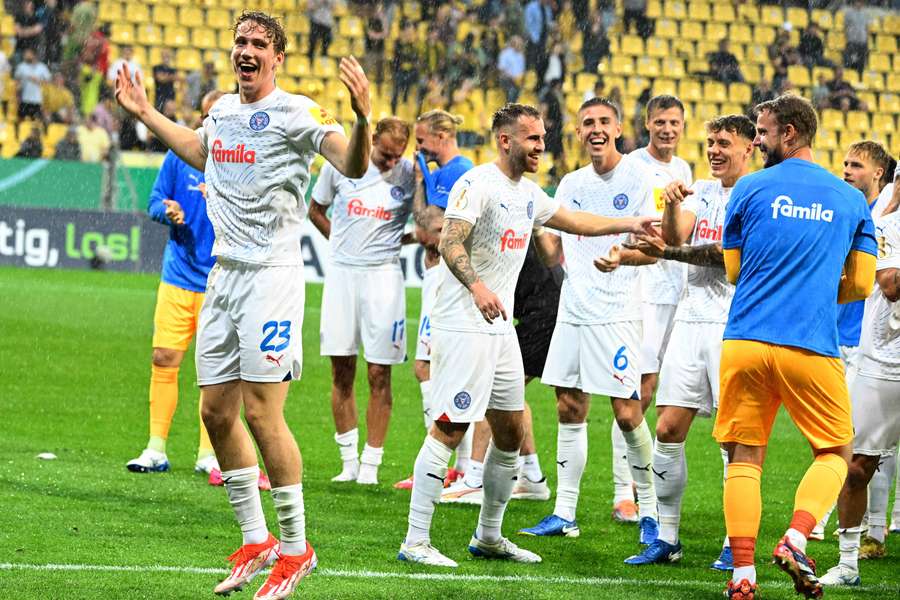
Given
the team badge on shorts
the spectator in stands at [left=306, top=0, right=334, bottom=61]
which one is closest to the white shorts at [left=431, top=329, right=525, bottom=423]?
the team badge on shorts

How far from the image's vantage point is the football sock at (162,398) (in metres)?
8.79

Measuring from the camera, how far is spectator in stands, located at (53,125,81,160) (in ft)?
69.5

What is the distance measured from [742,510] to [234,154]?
2.62m

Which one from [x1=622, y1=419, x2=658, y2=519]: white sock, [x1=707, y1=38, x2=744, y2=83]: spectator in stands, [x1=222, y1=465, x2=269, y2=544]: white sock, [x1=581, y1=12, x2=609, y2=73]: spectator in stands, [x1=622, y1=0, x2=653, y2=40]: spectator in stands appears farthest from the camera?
[x1=622, y1=0, x2=653, y2=40]: spectator in stands

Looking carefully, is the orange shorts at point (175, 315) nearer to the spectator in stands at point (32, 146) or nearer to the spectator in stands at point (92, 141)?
the spectator in stands at point (92, 141)

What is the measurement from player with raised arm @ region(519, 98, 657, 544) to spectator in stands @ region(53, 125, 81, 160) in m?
14.9

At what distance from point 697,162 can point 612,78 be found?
7.65ft

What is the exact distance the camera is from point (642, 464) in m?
7.53

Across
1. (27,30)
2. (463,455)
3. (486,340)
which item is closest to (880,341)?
(486,340)

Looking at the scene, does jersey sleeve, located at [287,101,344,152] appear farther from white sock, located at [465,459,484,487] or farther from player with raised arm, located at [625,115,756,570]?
white sock, located at [465,459,484,487]

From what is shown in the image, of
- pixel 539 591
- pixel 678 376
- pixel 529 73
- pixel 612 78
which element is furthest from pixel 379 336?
pixel 612 78

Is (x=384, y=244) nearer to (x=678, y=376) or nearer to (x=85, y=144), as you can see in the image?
(x=678, y=376)

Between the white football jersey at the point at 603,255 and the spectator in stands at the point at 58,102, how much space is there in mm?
15805

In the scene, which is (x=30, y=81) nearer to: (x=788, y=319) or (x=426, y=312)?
(x=426, y=312)
